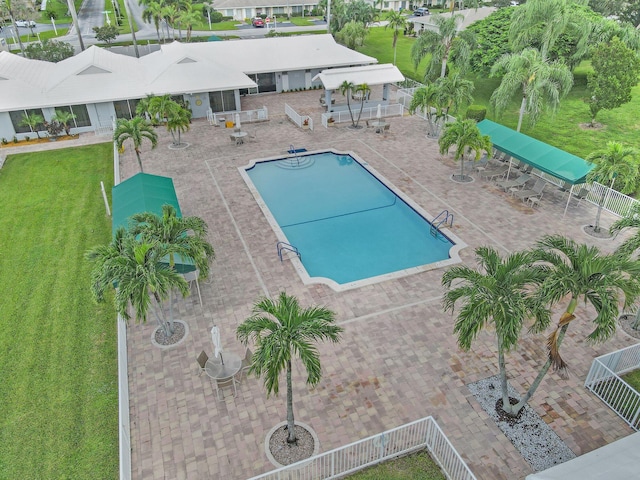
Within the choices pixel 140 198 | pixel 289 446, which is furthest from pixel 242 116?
pixel 289 446

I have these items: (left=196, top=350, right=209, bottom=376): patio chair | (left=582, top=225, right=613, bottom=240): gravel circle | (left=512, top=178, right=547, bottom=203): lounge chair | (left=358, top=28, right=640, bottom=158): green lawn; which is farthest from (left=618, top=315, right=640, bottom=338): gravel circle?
(left=358, top=28, right=640, bottom=158): green lawn

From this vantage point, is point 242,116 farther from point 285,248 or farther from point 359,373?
point 359,373

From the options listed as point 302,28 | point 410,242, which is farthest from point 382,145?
point 302,28

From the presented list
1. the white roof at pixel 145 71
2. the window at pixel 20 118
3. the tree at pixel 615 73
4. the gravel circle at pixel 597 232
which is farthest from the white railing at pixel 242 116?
the tree at pixel 615 73

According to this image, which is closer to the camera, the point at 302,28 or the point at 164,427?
the point at 164,427

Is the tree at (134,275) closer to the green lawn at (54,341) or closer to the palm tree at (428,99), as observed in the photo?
the green lawn at (54,341)

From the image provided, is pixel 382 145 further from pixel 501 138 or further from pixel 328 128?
pixel 501 138
